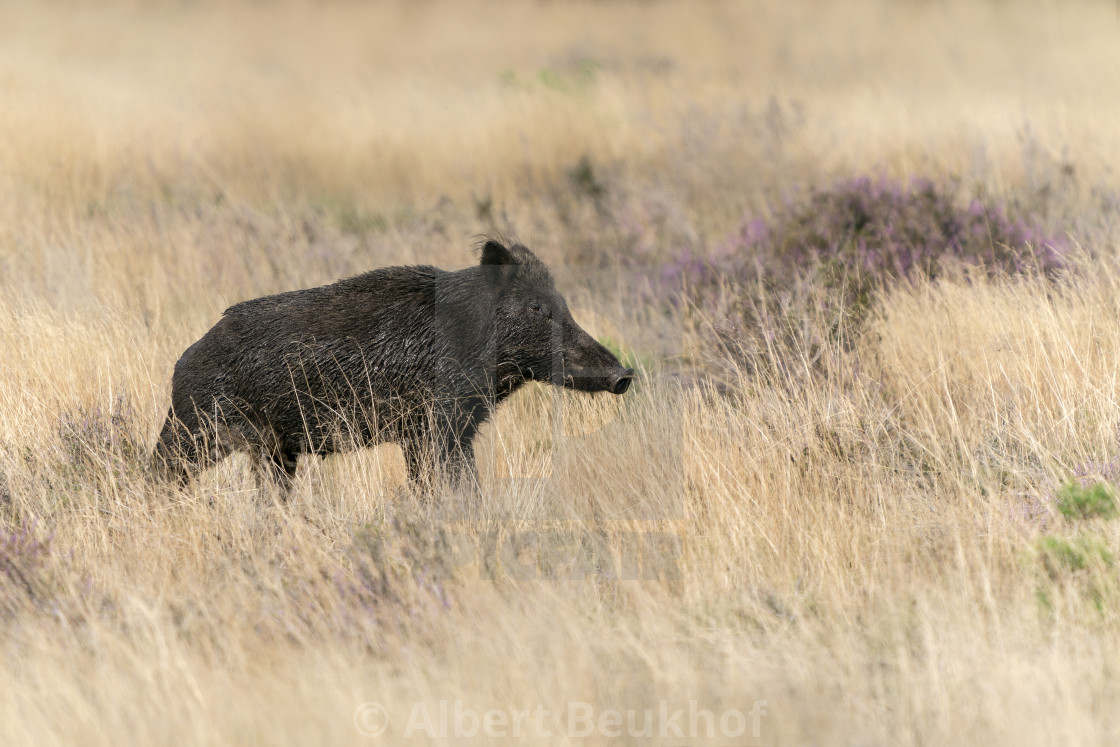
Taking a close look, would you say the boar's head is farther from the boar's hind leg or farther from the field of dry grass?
the boar's hind leg

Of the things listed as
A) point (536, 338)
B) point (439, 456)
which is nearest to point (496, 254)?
point (536, 338)

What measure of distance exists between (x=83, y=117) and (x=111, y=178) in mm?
1492

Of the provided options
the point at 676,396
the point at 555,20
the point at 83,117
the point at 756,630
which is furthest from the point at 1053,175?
the point at 555,20

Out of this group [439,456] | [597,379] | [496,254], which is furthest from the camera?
[597,379]

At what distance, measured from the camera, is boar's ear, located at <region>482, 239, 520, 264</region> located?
4.63m

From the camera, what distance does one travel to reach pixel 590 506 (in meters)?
4.71

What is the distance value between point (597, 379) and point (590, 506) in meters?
0.57

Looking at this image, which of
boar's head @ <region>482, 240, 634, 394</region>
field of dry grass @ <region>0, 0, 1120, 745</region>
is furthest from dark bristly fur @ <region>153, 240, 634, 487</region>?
field of dry grass @ <region>0, 0, 1120, 745</region>

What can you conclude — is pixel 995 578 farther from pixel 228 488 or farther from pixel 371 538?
pixel 228 488

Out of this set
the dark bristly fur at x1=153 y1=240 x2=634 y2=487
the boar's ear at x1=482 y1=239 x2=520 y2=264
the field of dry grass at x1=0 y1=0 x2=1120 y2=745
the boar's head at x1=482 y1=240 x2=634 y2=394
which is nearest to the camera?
the field of dry grass at x1=0 y1=0 x2=1120 y2=745

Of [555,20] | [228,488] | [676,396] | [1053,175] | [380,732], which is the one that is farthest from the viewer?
[555,20]

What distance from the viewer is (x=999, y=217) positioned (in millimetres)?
8055

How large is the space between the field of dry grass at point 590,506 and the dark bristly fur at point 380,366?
0.84ft

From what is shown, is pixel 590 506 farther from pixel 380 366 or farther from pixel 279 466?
pixel 279 466
